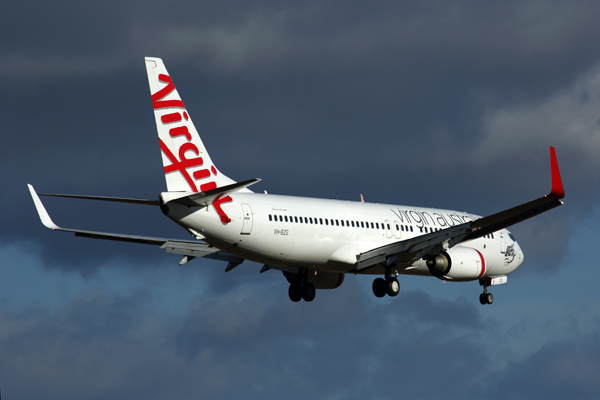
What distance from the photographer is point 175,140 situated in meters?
35.6

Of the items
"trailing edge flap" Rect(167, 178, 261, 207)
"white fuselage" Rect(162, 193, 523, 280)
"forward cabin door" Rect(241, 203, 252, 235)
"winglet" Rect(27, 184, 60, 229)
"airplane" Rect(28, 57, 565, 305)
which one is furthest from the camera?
"winglet" Rect(27, 184, 60, 229)

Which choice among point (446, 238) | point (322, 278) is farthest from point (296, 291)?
point (446, 238)

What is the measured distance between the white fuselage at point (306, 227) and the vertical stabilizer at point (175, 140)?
141cm

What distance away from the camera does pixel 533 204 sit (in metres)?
34.5

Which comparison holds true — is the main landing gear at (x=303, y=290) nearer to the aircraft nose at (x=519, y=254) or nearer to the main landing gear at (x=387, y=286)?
the main landing gear at (x=387, y=286)

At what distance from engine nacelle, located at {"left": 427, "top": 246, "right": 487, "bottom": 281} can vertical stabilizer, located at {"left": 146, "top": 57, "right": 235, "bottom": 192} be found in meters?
12.5

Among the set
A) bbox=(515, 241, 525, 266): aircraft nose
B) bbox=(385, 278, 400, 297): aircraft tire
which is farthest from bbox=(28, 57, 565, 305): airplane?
bbox=(515, 241, 525, 266): aircraft nose

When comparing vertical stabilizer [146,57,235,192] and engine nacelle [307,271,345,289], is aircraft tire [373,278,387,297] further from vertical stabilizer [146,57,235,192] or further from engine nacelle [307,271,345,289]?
vertical stabilizer [146,57,235,192]

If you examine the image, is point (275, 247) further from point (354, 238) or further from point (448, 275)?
point (448, 275)

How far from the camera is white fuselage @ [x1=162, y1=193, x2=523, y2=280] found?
3559 centimetres

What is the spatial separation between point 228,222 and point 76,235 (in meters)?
8.52

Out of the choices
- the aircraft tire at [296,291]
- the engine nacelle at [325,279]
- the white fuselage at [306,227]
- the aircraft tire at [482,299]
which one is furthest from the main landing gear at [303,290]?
the aircraft tire at [482,299]

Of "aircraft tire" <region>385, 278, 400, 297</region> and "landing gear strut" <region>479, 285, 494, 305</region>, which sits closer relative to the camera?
"aircraft tire" <region>385, 278, 400, 297</region>

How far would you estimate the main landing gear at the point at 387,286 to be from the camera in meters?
41.1
